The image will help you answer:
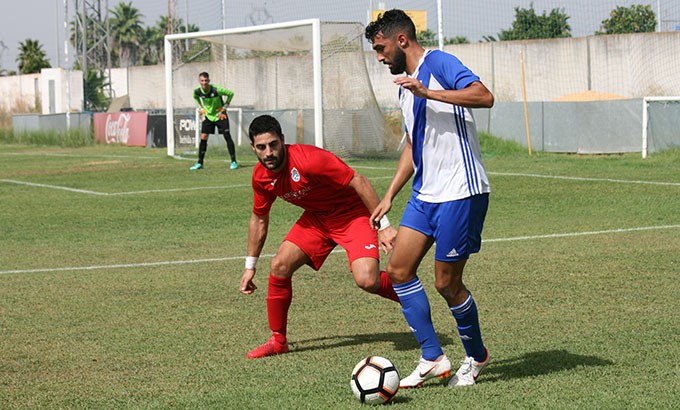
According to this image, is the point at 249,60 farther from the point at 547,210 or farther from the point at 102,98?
the point at 102,98

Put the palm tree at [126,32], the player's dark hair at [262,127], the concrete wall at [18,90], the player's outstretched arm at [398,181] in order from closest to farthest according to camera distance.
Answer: the player's outstretched arm at [398,181] < the player's dark hair at [262,127] < the concrete wall at [18,90] < the palm tree at [126,32]

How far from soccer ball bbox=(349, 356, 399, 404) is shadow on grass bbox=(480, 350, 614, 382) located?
61 centimetres

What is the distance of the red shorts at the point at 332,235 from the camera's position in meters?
5.85

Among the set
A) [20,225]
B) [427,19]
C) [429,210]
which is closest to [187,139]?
[427,19]

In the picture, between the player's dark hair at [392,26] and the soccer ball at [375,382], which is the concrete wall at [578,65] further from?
the soccer ball at [375,382]

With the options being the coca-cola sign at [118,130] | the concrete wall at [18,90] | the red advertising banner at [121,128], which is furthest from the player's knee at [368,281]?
the concrete wall at [18,90]

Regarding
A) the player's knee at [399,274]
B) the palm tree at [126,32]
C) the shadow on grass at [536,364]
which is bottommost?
the shadow on grass at [536,364]

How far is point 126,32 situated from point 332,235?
12125cm

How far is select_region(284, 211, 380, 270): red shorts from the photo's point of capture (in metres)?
5.85

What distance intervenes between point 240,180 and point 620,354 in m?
13.3

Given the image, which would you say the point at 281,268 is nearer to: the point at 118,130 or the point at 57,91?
the point at 118,130

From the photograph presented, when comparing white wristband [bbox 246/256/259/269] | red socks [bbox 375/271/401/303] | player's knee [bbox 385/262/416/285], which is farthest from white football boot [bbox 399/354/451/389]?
white wristband [bbox 246/256/259/269]

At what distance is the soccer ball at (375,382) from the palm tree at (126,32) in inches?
4704

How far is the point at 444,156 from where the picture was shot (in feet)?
15.4
